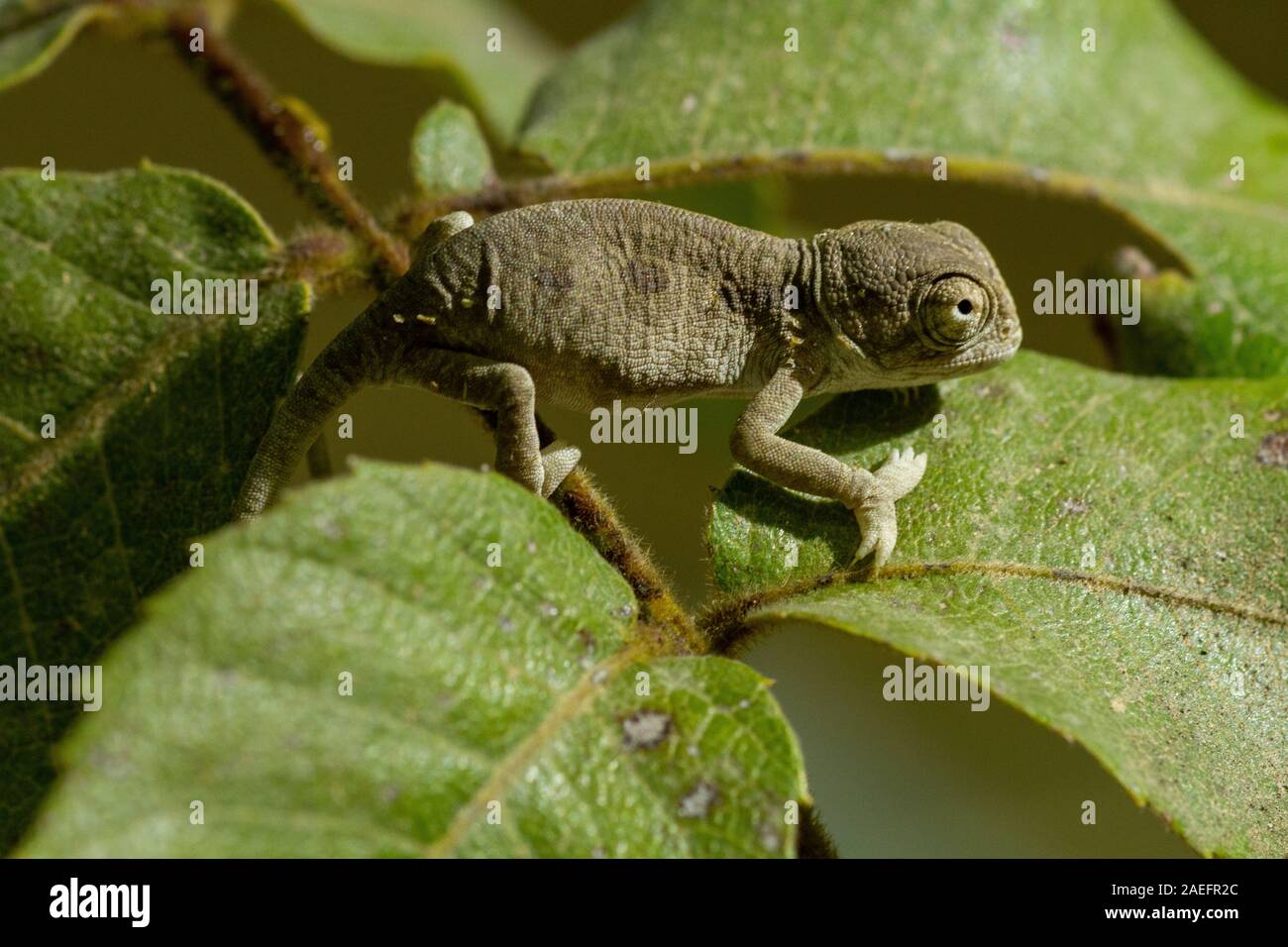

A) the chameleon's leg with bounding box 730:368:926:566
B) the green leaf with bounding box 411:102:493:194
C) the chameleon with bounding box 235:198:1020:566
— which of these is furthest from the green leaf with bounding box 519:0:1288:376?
the chameleon's leg with bounding box 730:368:926:566

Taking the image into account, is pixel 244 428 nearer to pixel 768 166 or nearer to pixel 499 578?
pixel 499 578

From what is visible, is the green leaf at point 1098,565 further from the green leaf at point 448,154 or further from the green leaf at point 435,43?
the green leaf at point 435,43

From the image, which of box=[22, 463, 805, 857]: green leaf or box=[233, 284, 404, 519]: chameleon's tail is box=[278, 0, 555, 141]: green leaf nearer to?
box=[233, 284, 404, 519]: chameleon's tail

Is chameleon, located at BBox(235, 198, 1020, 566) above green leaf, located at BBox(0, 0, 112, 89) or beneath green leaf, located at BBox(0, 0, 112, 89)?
beneath

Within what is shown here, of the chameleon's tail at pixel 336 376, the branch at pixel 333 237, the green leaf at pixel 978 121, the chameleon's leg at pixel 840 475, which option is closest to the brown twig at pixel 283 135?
the branch at pixel 333 237

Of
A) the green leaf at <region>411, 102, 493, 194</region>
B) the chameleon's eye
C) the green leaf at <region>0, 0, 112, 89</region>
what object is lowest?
the chameleon's eye

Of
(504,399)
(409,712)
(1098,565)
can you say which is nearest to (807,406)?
(504,399)

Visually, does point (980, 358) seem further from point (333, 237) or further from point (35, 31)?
point (35, 31)
